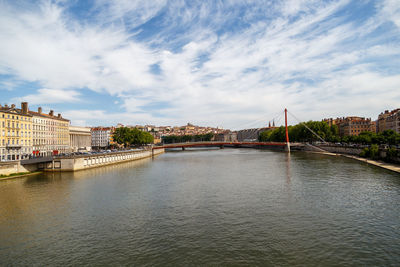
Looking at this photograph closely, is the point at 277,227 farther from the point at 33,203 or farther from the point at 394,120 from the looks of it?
the point at 394,120

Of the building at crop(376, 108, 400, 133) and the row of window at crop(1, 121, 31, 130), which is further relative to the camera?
the building at crop(376, 108, 400, 133)

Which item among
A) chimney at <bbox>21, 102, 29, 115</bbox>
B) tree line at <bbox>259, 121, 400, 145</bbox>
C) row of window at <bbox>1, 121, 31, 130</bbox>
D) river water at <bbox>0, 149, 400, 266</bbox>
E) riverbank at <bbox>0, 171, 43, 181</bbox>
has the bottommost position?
river water at <bbox>0, 149, 400, 266</bbox>

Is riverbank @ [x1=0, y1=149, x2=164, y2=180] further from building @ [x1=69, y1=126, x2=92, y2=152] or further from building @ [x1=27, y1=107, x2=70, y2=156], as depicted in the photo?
building @ [x1=69, y1=126, x2=92, y2=152]

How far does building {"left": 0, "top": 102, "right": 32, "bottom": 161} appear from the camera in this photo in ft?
135

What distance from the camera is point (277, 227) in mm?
14070

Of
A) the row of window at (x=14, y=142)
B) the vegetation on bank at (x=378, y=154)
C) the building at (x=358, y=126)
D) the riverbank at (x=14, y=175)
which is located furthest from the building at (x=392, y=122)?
the row of window at (x=14, y=142)

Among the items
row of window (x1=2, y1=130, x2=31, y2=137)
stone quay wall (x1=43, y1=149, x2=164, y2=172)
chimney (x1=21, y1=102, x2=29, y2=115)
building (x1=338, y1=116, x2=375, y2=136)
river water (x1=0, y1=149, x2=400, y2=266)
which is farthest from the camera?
building (x1=338, y1=116, x2=375, y2=136)

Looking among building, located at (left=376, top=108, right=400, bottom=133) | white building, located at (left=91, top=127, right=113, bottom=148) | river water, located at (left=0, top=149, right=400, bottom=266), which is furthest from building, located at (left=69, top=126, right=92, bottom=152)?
building, located at (left=376, top=108, right=400, bottom=133)

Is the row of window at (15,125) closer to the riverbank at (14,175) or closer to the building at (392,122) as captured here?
the riverbank at (14,175)

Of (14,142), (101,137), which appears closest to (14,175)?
(14,142)

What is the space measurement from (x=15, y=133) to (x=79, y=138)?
37529 millimetres

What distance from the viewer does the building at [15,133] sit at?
135 feet

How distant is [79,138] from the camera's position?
81.2 metres

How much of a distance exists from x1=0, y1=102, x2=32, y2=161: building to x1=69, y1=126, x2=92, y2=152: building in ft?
76.8
